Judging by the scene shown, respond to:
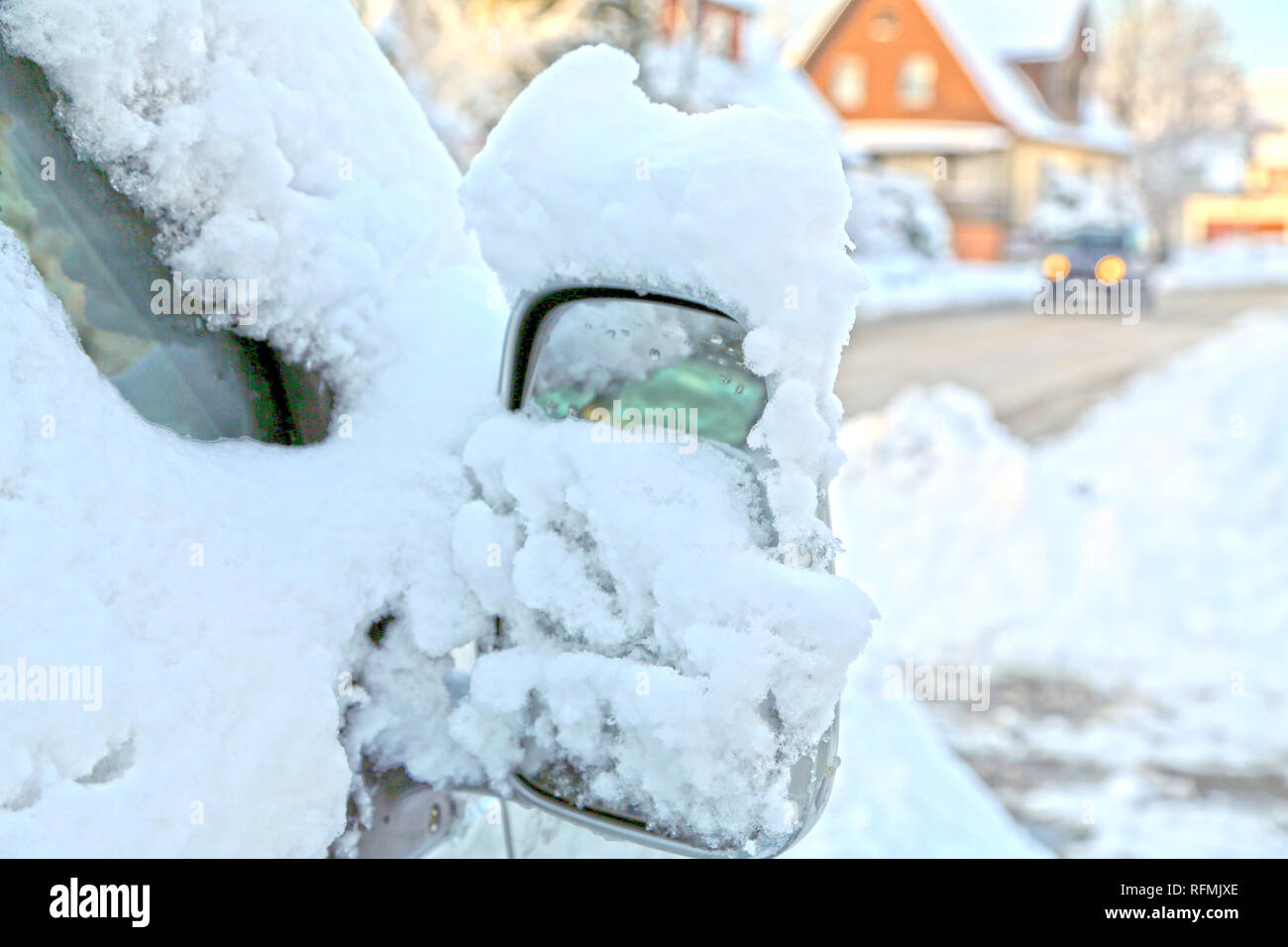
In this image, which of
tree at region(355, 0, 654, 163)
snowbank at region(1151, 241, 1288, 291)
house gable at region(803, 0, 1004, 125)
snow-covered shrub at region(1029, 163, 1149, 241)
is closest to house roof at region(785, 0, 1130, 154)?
house gable at region(803, 0, 1004, 125)

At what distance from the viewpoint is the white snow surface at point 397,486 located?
1.60 meters

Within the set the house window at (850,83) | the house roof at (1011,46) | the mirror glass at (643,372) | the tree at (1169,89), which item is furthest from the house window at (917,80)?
the mirror glass at (643,372)

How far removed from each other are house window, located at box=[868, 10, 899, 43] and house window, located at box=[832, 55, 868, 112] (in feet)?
2.56

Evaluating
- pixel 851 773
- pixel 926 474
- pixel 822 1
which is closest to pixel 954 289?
pixel 822 1

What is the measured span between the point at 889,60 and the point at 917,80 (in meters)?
1.00

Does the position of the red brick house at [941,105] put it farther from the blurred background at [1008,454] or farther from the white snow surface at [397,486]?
the white snow surface at [397,486]

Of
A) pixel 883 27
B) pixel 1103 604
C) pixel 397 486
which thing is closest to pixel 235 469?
pixel 397 486

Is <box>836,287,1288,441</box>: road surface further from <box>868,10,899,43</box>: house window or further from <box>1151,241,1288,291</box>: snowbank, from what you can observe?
<box>868,10,899,43</box>: house window

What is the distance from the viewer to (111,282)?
1805 mm

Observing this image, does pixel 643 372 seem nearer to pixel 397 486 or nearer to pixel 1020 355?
pixel 397 486

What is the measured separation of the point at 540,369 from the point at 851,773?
2.99 metres

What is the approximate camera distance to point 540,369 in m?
2.05

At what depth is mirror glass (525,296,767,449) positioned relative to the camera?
6.39ft

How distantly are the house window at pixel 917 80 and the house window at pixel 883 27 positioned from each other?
89 centimetres
